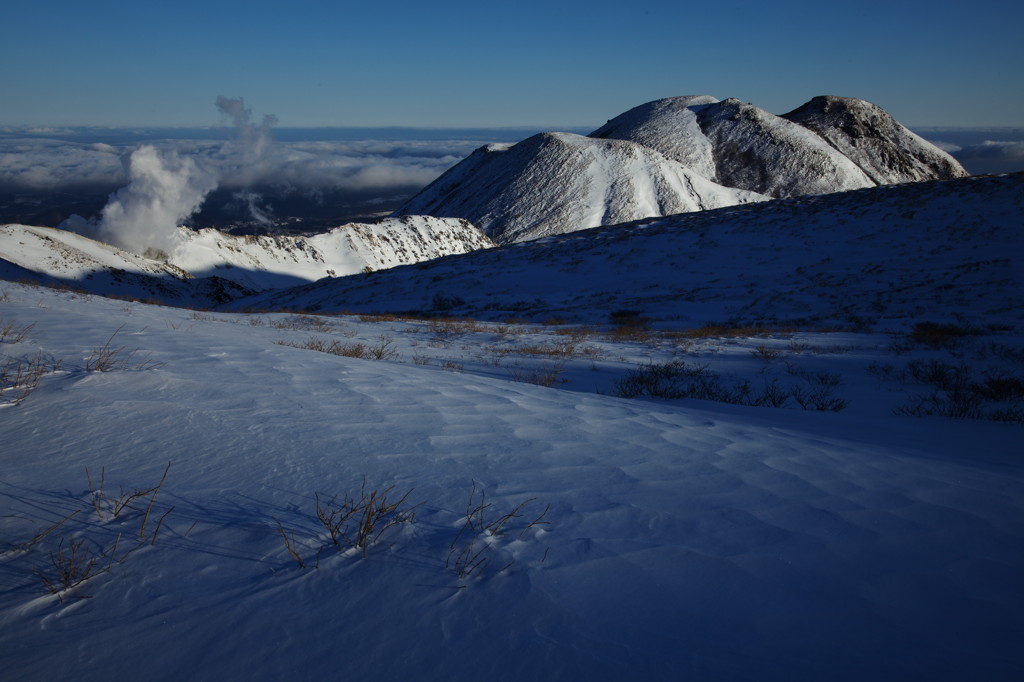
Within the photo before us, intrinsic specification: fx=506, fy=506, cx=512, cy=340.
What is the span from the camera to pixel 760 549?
1812mm

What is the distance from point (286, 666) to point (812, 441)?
132 inches

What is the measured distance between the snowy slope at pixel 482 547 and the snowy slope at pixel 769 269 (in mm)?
13944

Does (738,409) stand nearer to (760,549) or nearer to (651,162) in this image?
(760,549)

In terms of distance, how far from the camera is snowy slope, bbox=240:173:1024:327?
55.0ft

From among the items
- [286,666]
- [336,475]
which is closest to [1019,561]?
[286,666]

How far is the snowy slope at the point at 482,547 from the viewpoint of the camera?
1.30 metres

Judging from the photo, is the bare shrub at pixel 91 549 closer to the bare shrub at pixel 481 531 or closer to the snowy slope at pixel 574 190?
the bare shrub at pixel 481 531

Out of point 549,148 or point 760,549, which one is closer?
point 760,549

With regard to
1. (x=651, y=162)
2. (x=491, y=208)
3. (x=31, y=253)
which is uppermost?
(x=651, y=162)

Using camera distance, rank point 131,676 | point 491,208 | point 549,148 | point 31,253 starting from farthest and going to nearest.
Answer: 1. point 549,148
2. point 491,208
3. point 31,253
4. point 131,676

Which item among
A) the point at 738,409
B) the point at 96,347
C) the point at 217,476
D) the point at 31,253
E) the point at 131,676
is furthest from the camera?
the point at 31,253

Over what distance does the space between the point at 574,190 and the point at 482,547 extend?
65.1 meters

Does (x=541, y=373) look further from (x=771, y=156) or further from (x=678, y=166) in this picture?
(x=771, y=156)

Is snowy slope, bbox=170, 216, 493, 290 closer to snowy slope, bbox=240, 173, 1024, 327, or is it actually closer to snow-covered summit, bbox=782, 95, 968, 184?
snowy slope, bbox=240, 173, 1024, 327
